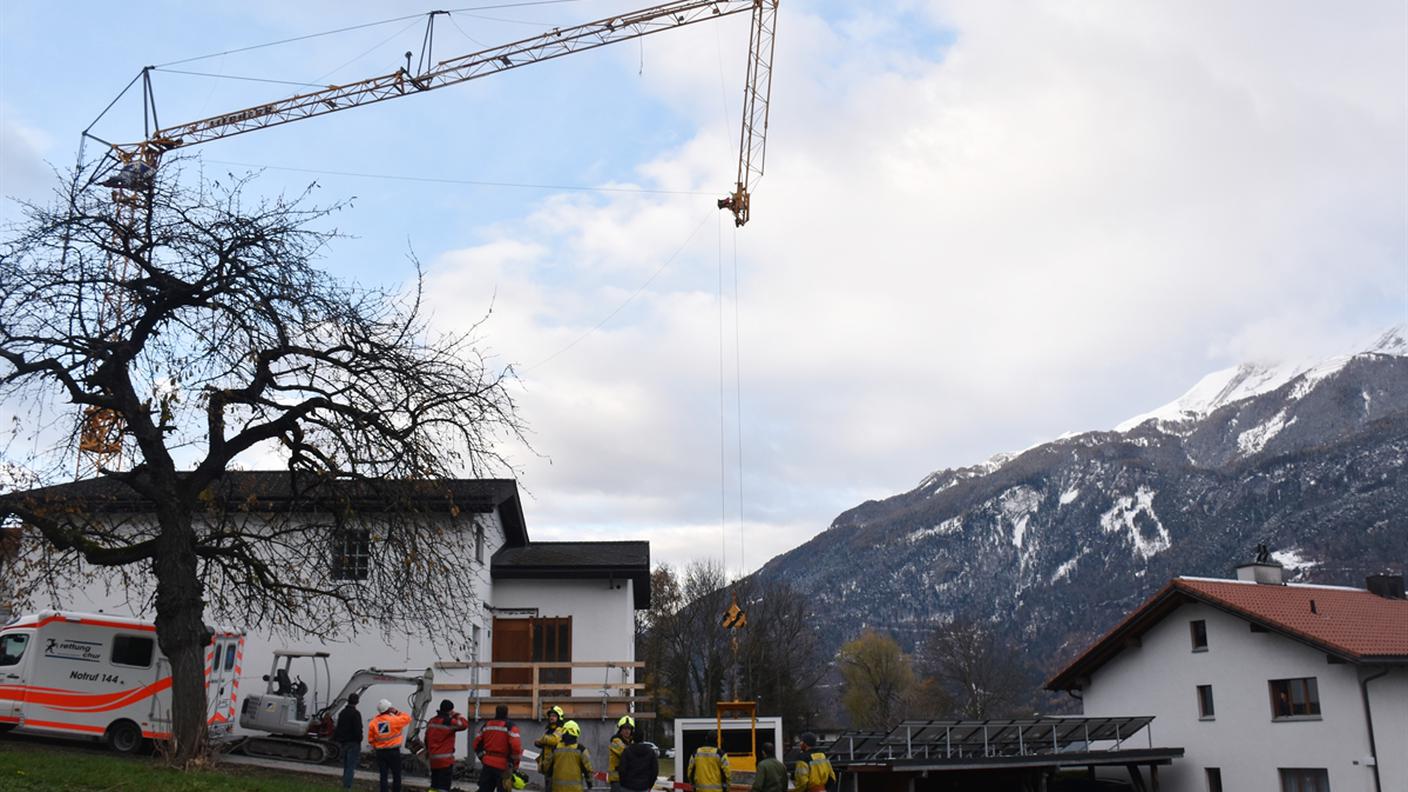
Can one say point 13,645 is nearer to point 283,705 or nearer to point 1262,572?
point 283,705

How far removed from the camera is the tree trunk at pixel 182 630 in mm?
18984

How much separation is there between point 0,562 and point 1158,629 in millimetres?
34609

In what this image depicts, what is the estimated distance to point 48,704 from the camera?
23453 millimetres

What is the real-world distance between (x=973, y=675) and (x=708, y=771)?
8230 cm

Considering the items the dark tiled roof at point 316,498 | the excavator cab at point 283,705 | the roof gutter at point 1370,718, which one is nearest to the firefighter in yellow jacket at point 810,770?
the dark tiled roof at point 316,498

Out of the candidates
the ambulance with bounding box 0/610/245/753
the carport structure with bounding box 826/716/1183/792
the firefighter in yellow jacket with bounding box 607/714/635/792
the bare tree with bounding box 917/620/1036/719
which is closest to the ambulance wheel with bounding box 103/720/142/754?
the ambulance with bounding box 0/610/245/753

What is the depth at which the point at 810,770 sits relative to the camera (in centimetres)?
1844

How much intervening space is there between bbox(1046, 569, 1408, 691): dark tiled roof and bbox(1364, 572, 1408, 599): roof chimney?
2.03ft

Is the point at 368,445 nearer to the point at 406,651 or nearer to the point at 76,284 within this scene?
the point at 76,284

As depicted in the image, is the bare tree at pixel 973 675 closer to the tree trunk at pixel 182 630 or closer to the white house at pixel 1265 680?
the white house at pixel 1265 680

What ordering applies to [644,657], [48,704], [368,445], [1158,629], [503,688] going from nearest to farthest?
[368,445] → [48,704] → [503,688] → [1158,629] → [644,657]

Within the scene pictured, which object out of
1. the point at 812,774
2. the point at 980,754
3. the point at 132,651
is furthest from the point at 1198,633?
the point at 132,651

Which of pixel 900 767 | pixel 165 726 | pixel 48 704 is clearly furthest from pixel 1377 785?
pixel 48 704

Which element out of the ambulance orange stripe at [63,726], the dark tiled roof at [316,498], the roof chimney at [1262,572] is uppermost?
the roof chimney at [1262,572]
